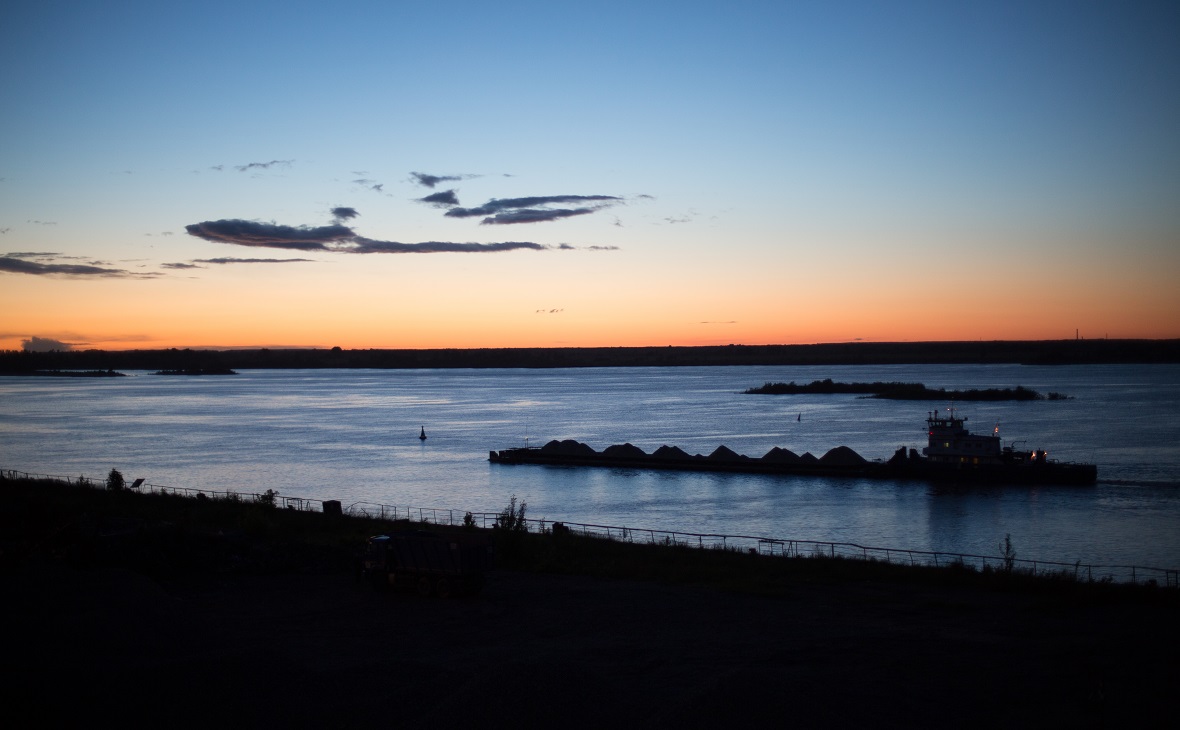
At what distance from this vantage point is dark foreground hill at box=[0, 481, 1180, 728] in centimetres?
1145

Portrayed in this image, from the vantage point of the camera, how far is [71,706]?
11.2m

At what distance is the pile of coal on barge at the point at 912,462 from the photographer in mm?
54406

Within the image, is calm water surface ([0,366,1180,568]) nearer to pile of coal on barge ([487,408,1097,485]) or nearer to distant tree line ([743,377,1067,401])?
pile of coal on barge ([487,408,1097,485])

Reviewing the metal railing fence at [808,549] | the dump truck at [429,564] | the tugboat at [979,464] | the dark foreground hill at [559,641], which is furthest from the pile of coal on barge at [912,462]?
the dump truck at [429,564]

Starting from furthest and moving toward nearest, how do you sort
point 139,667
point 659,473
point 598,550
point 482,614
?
point 659,473 < point 598,550 < point 482,614 < point 139,667

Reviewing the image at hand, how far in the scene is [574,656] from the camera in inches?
571

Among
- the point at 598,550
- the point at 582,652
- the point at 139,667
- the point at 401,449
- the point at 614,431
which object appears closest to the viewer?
the point at 139,667

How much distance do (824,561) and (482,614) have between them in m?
11.3

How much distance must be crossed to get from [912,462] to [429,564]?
45.6 m

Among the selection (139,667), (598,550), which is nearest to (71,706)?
(139,667)

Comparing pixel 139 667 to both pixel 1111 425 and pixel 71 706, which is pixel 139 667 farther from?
pixel 1111 425

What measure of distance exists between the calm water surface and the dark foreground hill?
1727cm

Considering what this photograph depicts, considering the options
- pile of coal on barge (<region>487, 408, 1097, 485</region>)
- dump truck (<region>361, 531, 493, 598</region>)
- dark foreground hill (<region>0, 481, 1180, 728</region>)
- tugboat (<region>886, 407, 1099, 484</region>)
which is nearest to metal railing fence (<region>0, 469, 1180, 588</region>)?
dark foreground hill (<region>0, 481, 1180, 728</region>)

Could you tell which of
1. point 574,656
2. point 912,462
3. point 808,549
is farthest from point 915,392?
point 574,656
